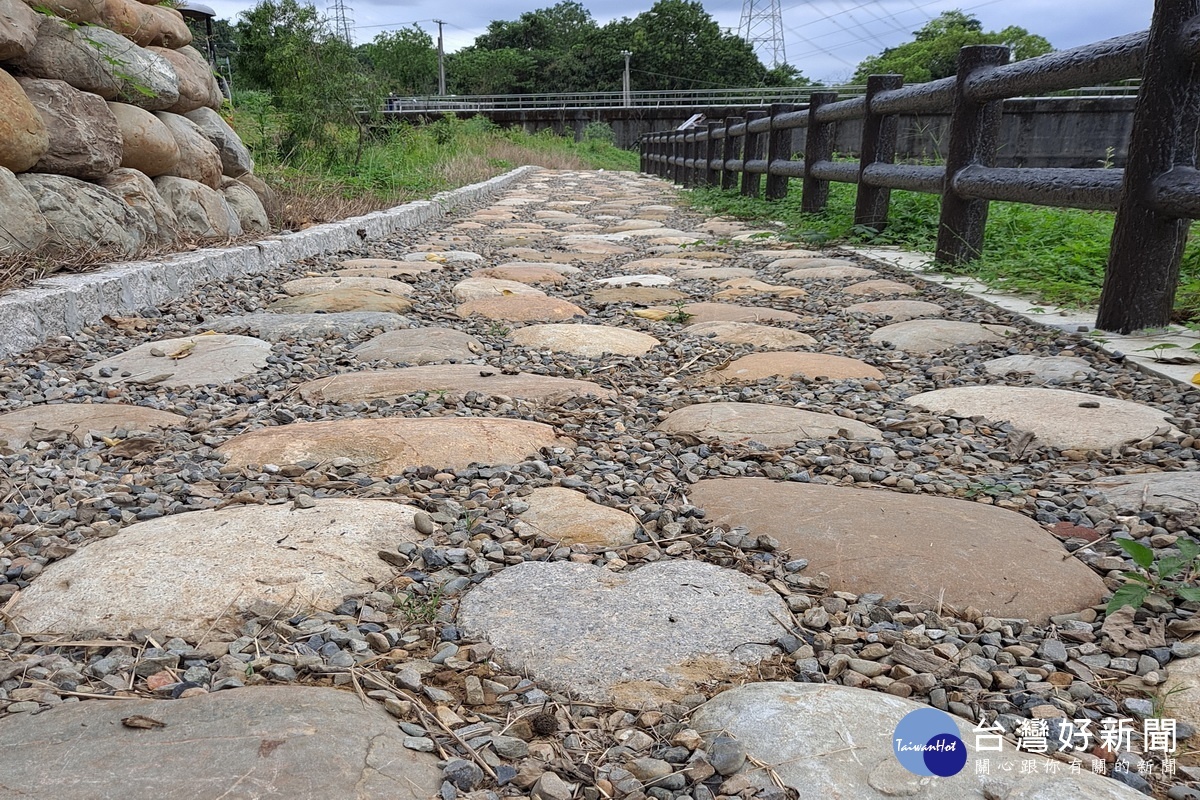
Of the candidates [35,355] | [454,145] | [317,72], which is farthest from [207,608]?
[454,145]

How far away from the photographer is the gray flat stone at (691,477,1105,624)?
3.84ft

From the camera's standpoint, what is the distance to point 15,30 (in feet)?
9.32

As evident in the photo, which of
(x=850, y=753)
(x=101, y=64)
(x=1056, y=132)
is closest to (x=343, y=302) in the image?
(x=101, y=64)

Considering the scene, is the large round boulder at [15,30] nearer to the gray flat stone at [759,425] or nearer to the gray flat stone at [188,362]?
the gray flat stone at [188,362]

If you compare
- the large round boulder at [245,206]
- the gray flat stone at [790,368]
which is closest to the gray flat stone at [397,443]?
the gray flat stone at [790,368]

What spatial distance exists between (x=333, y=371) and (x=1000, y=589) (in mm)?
1768

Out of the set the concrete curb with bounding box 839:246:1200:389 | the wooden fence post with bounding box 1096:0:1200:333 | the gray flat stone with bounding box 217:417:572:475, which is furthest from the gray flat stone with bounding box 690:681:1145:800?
the wooden fence post with bounding box 1096:0:1200:333

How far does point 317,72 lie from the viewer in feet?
20.4

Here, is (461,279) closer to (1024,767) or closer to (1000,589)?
(1000,589)

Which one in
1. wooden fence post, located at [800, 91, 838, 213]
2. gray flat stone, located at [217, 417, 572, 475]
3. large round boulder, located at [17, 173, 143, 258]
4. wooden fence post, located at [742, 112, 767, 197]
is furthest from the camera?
wooden fence post, located at [742, 112, 767, 197]

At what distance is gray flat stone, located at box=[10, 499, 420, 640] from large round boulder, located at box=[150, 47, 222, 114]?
3.34m

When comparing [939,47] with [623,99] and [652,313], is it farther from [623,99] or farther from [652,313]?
[652,313]

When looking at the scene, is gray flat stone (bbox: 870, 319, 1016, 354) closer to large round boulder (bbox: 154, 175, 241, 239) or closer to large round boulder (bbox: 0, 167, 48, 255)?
large round boulder (bbox: 0, 167, 48, 255)

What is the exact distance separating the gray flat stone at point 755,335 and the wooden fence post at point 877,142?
7.62 ft
